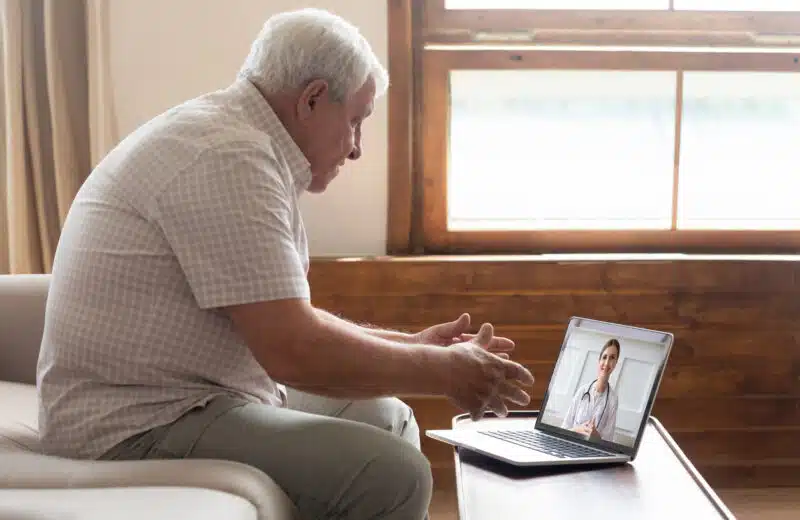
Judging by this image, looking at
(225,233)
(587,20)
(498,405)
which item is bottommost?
(498,405)

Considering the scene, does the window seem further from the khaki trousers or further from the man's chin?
the khaki trousers

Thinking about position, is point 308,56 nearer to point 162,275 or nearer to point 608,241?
point 162,275

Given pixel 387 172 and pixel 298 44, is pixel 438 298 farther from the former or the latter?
pixel 298 44

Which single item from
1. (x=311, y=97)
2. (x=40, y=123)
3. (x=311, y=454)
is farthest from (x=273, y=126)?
(x=40, y=123)

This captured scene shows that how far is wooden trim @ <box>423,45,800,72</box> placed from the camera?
8.20 feet

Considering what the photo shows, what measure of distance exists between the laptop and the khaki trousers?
0.70 feet

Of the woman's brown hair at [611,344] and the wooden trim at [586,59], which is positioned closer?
the woman's brown hair at [611,344]

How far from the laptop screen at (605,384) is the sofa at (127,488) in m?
0.56

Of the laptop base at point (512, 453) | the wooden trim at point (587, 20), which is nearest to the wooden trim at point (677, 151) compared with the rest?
the wooden trim at point (587, 20)

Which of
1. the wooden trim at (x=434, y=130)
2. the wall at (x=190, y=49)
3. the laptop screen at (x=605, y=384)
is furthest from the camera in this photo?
the wooden trim at (x=434, y=130)

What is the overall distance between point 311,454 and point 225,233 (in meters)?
0.34

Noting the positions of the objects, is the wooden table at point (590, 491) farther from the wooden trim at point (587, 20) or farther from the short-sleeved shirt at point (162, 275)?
the wooden trim at point (587, 20)

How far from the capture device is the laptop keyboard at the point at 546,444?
4.68 ft

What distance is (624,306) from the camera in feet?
7.73
